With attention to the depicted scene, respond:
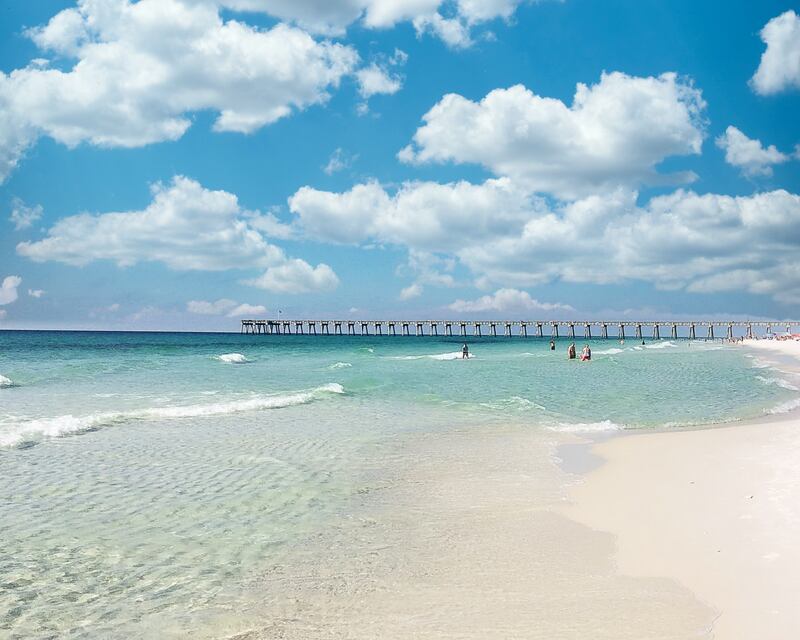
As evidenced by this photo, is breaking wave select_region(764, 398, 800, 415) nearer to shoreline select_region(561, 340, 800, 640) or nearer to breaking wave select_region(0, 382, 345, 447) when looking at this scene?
shoreline select_region(561, 340, 800, 640)

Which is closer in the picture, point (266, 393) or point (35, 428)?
point (35, 428)

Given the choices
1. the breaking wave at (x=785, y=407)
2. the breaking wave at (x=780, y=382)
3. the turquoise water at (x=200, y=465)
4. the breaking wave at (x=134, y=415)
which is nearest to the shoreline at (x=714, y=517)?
the turquoise water at (x=200, y=465)

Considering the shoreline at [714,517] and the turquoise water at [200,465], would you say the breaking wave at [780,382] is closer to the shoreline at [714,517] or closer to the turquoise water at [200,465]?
the turquoise water at [200,465]

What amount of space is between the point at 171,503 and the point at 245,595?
3.78 m

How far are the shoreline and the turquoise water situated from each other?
3624mm

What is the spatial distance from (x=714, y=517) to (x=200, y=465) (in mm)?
8848

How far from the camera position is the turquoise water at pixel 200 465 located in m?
6.10

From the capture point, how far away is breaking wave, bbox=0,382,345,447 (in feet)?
48.6

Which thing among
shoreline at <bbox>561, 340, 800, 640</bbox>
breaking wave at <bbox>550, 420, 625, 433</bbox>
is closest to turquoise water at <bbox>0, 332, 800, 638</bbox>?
breaking wave at <bbox>550, 420, 625, 433</bbox>

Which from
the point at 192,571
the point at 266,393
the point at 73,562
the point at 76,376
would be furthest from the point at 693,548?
the point at 76,376

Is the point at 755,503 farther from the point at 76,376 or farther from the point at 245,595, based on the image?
the point at 76,376

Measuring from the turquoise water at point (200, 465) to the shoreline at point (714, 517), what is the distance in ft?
11.9

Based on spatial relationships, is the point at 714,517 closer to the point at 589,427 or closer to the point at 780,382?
the point at 589,427

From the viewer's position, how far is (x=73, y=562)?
6.89 m
